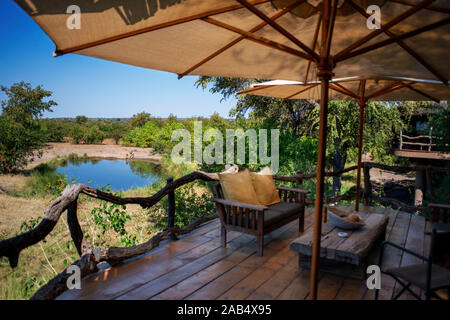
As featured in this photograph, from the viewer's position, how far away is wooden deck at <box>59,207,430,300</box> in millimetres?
2498

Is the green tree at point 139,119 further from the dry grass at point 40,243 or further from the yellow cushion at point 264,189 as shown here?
the yellow cushion at point 264,189

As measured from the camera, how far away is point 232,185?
372 cm

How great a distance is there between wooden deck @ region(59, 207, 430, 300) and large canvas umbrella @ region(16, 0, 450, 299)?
75 centimetres

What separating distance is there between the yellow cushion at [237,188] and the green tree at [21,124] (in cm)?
1563

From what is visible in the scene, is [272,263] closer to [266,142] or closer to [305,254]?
[305,254]

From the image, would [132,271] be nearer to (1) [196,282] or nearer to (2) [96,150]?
(1) [196,282]

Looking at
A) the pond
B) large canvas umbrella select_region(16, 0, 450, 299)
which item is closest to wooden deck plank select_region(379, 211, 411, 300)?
large canvas umbrella select_region(16, 0, 450, 299)

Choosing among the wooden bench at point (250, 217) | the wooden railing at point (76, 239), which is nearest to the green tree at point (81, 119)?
the wooden railing at point (76, 239)

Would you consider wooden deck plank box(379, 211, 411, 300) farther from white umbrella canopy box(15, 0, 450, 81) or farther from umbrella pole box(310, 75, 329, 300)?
white umbrella canopy box(15, 0, 450, 81)

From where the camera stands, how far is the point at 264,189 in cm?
419

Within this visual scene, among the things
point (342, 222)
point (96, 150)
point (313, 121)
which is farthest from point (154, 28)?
point (96, 150)

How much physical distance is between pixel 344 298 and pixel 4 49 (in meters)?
44.7

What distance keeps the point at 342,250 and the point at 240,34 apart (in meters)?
2.07
